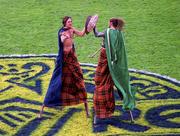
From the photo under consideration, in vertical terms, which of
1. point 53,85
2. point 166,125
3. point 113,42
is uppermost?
point 113,42

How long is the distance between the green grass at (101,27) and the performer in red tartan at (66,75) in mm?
3229

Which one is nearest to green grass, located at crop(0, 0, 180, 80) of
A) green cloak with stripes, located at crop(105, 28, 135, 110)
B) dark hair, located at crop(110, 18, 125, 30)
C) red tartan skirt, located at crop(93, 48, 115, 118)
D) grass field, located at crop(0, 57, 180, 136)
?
grass field, located at crop(0, 57, 180, 136)

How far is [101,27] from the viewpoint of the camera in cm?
1595

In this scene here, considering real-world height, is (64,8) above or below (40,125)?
above

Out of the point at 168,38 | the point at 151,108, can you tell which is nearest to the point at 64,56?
the point at 151,108

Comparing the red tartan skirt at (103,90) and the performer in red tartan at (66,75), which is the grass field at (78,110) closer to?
the red tartan skirt at (103,90)

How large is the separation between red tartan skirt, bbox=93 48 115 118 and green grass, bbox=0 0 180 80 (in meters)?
3.04

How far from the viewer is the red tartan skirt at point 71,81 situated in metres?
9.67

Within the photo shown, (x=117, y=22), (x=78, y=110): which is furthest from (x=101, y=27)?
(x=117, y=22)

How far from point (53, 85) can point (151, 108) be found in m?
2.06

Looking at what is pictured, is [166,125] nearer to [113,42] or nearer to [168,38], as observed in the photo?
[113,42]

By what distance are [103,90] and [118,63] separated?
1.81 ft

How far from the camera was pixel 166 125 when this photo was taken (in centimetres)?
968

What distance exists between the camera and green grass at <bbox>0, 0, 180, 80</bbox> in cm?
1358
